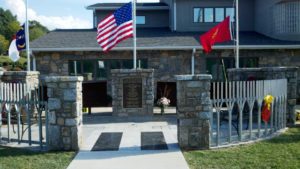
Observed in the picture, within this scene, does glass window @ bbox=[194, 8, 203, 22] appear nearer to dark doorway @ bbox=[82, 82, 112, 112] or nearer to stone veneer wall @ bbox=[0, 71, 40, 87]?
dark doorway @ bbox=[82, 82, 112, 112]

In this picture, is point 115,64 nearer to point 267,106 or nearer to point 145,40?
point 145,40

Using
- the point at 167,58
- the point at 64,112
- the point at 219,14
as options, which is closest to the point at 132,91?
the point at 167,58

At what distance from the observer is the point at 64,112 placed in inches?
305

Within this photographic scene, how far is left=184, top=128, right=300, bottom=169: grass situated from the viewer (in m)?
6.51

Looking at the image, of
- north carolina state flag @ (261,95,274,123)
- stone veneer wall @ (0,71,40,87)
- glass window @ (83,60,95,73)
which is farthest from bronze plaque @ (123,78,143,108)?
north carolina state flag @ (261,95,274,123)

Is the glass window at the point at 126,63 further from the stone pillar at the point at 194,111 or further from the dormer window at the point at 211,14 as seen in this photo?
the stone pillar at the point at 194,111

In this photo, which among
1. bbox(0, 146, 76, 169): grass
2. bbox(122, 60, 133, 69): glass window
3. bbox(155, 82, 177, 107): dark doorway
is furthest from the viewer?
bbox(122, 60, 133, 69): glass window

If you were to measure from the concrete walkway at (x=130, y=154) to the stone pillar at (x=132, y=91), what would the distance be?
1.85 meters

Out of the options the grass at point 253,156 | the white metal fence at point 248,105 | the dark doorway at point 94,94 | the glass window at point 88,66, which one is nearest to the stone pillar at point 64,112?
the grass at point 253,156

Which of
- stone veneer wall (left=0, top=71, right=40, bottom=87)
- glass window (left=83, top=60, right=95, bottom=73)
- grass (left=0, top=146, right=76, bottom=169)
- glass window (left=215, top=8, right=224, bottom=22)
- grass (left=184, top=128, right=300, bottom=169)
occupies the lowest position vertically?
grass (left=0, top=146, right=76, bottom=169)

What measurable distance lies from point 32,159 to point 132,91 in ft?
19.9

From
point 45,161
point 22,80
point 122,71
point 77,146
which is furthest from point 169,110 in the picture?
point 45,161

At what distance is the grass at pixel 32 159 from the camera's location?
6.66 metres

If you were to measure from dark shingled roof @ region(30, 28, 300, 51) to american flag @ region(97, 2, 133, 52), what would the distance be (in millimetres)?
3512
